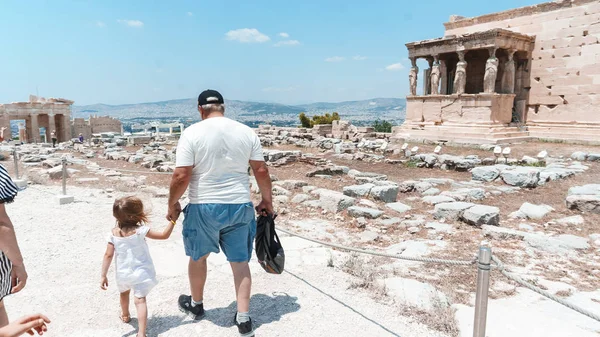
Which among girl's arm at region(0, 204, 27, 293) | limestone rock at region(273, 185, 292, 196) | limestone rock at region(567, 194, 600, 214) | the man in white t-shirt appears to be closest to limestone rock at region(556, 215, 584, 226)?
limestone rock at region(567, 194, 600, 214)

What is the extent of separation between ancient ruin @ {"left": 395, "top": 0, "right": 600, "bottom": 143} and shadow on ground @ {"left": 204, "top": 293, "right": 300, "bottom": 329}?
633 inches

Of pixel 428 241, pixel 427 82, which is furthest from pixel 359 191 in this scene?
pixel 427 82

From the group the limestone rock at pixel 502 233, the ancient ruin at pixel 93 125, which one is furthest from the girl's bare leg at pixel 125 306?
the ancient ruin at pixel 93 125

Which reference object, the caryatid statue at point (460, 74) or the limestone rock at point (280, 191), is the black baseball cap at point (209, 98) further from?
the caryatid statue at point (460, 74)

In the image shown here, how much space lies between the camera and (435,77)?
21000 millimetres

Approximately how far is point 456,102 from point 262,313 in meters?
18.4

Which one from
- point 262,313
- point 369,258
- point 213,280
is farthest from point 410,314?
point 213,280

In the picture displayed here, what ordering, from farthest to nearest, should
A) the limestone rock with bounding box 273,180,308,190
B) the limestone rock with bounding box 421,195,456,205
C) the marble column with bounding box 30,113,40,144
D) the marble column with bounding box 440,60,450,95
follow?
the marble column with bounding box 30,113,40,144
the marble column with bounding box 440,60,450,95
the limestone rock with bounding box 273,180,308,190
the limestone rock with bounding box 421,195,456,205

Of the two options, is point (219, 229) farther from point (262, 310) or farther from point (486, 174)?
point (486, 174)

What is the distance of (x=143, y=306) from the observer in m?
3.30

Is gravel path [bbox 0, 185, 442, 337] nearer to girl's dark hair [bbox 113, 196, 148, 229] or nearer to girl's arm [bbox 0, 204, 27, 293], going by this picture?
girl's dark hair [bbox 113, 196, 148, 229]

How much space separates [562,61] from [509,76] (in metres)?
2.15

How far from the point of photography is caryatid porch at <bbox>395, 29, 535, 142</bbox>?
18.8m

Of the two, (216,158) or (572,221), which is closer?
(216,158)
